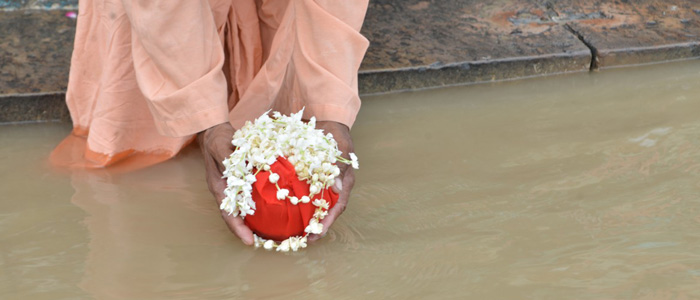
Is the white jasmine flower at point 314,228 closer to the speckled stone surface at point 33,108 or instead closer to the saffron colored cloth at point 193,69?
the saffron colored cloth at point 193,69

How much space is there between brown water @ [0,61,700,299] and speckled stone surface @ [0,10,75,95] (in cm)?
17

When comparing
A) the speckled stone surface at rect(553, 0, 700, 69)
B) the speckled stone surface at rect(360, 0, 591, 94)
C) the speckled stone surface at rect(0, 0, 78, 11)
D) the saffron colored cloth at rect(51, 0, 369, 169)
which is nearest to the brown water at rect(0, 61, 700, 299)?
the saffron colored cloth at rect(51, 0, 369, 169)

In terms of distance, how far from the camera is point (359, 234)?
209 centimetres

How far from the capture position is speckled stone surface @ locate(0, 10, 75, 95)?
3025 mm

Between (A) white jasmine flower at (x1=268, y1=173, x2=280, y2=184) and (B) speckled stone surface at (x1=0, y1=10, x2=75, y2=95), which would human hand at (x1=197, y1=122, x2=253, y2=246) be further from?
(B) speckled stone surface at (x1=0, y1=10, x2=75, y2=95)

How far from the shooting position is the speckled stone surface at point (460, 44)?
328 centimetres

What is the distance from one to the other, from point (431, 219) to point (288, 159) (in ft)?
1.41

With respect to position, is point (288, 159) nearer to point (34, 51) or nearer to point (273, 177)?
point (273, 177)

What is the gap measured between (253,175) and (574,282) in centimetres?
74

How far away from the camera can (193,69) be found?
2.16 meters

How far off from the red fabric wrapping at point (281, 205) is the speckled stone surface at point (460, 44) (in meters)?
1.30

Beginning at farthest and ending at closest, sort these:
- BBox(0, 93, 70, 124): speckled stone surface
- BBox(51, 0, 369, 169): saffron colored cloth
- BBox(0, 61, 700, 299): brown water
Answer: BBox(0, 93, 70, 124): speckled stone surface, BBox(51, 0, 369, 169): saffron colored cloth, BBox(0, 61, 700, 299): brown water

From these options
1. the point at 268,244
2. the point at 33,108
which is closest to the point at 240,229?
the point at 268,244

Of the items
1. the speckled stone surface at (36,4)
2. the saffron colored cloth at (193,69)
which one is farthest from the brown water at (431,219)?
the speckled stone surface at (36,4)
